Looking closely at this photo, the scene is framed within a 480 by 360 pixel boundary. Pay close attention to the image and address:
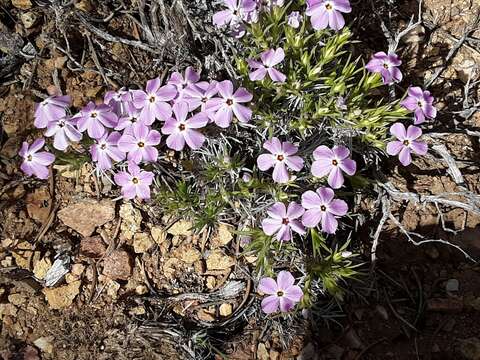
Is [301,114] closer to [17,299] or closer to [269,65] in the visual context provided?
[269,65]

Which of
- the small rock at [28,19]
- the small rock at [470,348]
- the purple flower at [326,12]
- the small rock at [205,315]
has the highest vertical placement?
the purple flower at [326,12]

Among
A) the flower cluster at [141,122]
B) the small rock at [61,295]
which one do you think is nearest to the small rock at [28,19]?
the flower cluster at [141,122]

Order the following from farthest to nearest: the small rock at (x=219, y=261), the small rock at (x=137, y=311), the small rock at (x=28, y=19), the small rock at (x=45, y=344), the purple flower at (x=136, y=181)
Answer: the small rock at (x=28, y=19) → the small rock at (x=219, y=261) → the small rock at (x=137, y=311) → the small rock at (x=45, y=344) → the purple flower at (x=136, y=181)

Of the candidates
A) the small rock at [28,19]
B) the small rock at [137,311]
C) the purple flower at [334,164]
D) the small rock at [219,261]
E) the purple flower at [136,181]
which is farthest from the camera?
the small rock at [28,19]

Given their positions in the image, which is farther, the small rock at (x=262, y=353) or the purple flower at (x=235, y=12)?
the small rock at (x=262, y=353)

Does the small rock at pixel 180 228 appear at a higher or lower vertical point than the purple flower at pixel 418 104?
lower

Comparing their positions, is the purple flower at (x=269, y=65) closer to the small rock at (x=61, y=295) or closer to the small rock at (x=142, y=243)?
the small rock at (x=142, y=243)
